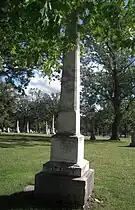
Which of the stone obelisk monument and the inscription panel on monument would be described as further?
the inscription panel on monument

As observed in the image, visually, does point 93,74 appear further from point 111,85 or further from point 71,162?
point 71,162

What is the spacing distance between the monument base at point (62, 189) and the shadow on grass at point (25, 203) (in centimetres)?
9

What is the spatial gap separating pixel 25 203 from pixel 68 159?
1.17 metres

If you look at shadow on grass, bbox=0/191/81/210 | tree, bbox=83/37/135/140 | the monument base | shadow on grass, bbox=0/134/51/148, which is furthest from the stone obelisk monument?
tree, bbox=83/37/135/140

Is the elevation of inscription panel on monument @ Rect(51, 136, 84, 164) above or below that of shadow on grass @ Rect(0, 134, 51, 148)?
above

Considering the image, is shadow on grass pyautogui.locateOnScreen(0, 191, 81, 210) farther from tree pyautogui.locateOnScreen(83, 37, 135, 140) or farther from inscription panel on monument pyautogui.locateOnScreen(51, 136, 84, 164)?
tree pyautogui.locateOnScreen(83, 37, 135, 140)

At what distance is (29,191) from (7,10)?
4465 mm

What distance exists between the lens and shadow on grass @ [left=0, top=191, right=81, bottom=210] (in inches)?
223

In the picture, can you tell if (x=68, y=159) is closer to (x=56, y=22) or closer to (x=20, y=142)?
(x=56, y=22)

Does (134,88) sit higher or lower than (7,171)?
higher

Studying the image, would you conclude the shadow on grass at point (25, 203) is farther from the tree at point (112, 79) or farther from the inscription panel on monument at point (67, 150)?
the tree at point (112, 79)

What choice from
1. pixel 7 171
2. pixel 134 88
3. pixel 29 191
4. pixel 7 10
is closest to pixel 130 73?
pixel 134 88

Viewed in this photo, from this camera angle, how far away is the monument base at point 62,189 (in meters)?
5.80

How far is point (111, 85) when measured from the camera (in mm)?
38219
